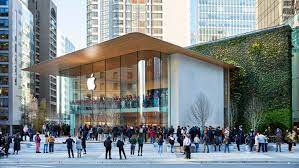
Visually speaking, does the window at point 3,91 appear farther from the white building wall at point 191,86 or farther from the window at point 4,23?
the white building wall at point 191,86

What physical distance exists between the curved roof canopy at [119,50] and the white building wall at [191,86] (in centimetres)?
79

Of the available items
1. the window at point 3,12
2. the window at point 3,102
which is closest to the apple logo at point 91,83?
the window at point 3,102

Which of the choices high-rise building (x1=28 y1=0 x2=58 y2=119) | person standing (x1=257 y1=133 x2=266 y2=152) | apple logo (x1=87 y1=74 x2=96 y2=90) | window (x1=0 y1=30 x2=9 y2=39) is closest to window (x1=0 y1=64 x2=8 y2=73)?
window (x1=0 y1=30 x2=9 y2=39)

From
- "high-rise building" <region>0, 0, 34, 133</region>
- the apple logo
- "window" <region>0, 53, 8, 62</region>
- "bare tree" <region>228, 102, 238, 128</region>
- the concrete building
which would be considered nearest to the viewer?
"bare tree" <region>228, 102, 238, 128</region>

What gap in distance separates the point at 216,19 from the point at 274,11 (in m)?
78.7

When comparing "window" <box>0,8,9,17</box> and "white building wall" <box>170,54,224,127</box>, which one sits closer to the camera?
"white building wall" <box>170,54,224,127</box>

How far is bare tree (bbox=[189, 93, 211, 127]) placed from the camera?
1775 inches

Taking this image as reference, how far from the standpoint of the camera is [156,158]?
29188 mm

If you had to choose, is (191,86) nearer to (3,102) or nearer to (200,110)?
(200,110)

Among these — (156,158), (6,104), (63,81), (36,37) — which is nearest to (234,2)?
(36,37)

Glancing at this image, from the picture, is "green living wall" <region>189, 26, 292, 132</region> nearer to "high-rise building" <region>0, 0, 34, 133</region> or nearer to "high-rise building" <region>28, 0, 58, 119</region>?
"high-rise building" <region>0, 0, 34, 133</region>

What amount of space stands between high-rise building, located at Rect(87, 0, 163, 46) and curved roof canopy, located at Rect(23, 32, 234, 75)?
103326 mm

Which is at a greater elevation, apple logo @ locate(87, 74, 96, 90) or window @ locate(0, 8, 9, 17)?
window @ locate(0, 8, 9, 17)

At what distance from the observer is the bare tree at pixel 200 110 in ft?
148
